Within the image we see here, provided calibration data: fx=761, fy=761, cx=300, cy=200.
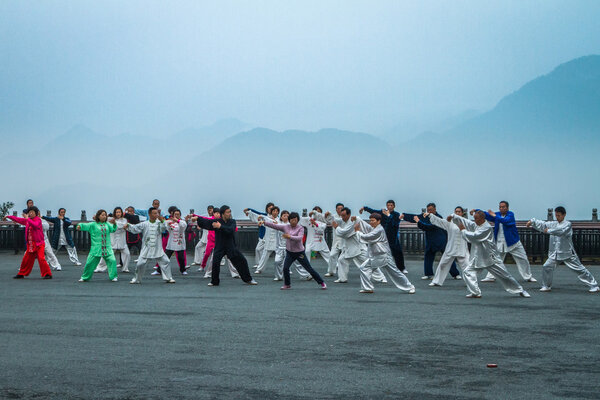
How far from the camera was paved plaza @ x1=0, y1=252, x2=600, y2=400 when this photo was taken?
613 centimetres


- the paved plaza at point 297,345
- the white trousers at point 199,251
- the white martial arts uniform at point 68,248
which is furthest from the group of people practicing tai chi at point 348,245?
the white martial arts uniform at point 68,248

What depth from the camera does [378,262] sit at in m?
13.7

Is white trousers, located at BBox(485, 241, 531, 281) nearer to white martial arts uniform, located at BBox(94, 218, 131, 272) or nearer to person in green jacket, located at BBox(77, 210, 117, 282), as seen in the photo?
person in green jacket, located at BBox(77, 210, 117, 282)

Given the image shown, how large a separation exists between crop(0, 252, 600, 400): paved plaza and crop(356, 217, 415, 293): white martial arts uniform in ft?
0.80

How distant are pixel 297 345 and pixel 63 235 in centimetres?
1795

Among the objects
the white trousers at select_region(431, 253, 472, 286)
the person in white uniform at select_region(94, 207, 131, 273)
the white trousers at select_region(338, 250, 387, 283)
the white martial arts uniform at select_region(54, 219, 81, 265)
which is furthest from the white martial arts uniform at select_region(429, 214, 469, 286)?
the white martial arts uniform at select_region(54, 219, 81, 265)

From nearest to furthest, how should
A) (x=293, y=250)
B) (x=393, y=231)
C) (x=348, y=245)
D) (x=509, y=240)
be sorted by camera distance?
(x=293, y=250) < (x=348, y=245) < (x=509, y=240) < (x=393, y=231)

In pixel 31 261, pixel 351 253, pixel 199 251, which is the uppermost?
pixel 351 253

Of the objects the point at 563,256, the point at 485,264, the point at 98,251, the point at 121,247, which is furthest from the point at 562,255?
the point at 121,247

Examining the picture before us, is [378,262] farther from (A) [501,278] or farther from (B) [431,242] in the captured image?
(B) [431,242]

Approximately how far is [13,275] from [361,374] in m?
13.3

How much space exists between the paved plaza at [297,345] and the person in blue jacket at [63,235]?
868 centimetres

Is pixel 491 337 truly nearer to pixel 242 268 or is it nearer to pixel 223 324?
pixel 223 324

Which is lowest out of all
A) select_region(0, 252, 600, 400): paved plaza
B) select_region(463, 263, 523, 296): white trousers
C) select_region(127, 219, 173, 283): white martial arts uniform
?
select_region(0, 252, 600, 400): paved plaza
